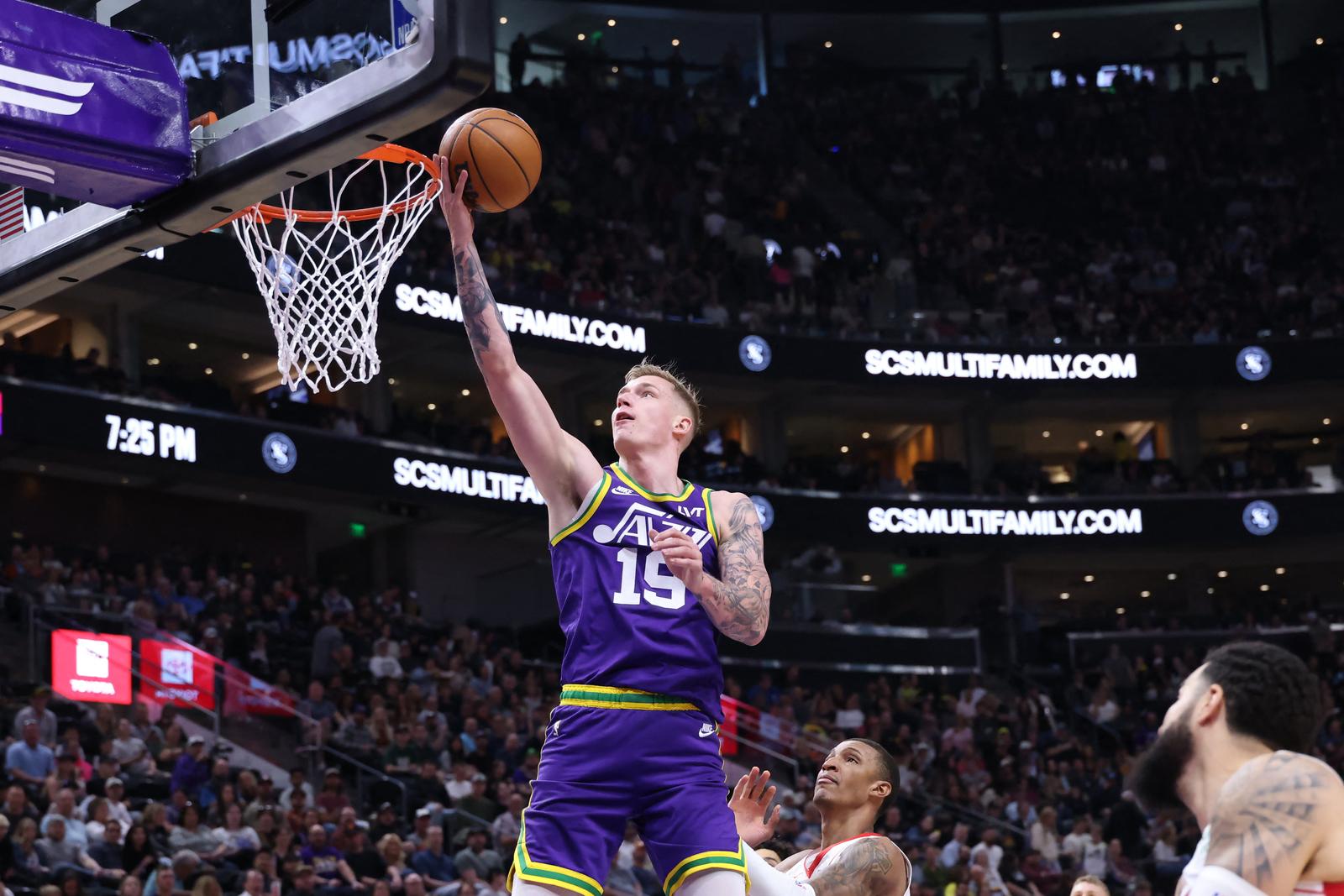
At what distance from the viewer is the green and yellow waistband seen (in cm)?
476

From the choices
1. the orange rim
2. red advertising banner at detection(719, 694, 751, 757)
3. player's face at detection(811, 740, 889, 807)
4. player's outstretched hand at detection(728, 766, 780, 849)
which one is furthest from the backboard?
red advertising banner at detection(719, 694, 751, 757)

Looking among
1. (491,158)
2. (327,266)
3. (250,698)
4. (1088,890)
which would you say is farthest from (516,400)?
(250,698)

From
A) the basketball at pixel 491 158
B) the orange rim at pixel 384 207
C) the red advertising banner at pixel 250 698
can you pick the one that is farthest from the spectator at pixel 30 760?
the basketball at pixel 491 158

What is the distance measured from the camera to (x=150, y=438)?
22.2 m

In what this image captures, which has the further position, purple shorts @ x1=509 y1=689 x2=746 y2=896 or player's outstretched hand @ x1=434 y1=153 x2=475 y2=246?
player's outstretched hand @ x1=434 y1=153 x2=475 y2=246

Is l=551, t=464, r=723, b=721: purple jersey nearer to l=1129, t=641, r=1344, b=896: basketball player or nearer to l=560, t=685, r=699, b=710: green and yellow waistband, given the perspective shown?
l=560, t=685, r=699, b=710: green and yellow waistband

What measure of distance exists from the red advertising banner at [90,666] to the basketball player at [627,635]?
473 inches

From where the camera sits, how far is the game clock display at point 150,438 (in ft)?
71.3

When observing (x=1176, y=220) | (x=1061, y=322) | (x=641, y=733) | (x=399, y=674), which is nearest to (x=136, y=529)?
(x=399, y=674)

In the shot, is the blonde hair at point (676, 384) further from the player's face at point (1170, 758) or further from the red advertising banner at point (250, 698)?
the red advertising banner at point (250, 698)

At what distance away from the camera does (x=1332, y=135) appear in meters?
35.6

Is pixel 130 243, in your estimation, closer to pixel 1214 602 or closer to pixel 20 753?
pixel 20 753

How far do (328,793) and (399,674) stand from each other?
438 centimetres

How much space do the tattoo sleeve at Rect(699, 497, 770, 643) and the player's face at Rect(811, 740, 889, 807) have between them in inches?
48.2
